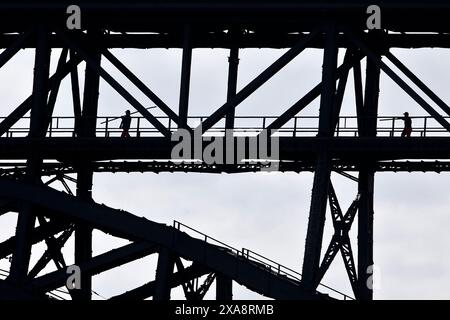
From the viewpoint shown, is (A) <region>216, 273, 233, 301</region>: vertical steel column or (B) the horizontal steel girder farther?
(B) the horizontal steel girder

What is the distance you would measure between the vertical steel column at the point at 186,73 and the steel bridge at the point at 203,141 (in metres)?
0.04

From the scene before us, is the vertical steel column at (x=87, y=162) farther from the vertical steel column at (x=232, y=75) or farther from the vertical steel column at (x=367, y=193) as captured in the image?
the vertical steel column at (x=367, y=193)

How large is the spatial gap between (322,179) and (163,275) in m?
5.22

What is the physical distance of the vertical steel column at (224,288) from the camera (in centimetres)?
5103

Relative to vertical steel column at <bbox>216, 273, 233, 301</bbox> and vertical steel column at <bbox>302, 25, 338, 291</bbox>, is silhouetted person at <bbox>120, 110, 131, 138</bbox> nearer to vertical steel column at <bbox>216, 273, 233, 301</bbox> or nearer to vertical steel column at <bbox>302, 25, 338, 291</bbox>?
vertical steel column at <bbox>216, 273, 233, 301</bbox>

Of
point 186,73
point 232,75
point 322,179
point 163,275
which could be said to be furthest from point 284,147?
point 163,275

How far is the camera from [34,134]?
52.2 meters

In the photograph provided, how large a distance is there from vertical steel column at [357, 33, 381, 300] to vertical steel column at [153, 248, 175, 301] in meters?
6.25

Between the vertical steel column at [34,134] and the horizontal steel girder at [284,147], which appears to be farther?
the horizontal steel girder at [284,147]

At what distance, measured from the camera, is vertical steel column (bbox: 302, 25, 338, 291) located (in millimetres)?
50062

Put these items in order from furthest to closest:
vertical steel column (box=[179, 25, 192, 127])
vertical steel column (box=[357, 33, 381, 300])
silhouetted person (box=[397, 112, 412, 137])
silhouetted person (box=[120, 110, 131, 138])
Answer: silhouetted person (box=[120, 110, 131, 138]), silhouetted person (box=[397, 112, 412, 137]), vertical steel column (box=[357, 33, 381, 300]), vertical steel column (box=[179, 25, 192, 127])

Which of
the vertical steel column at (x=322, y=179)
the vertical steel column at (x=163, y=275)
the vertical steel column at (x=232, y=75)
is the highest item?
the vertical steel column at (x=232, y=75)

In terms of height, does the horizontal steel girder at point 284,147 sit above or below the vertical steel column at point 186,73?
below
